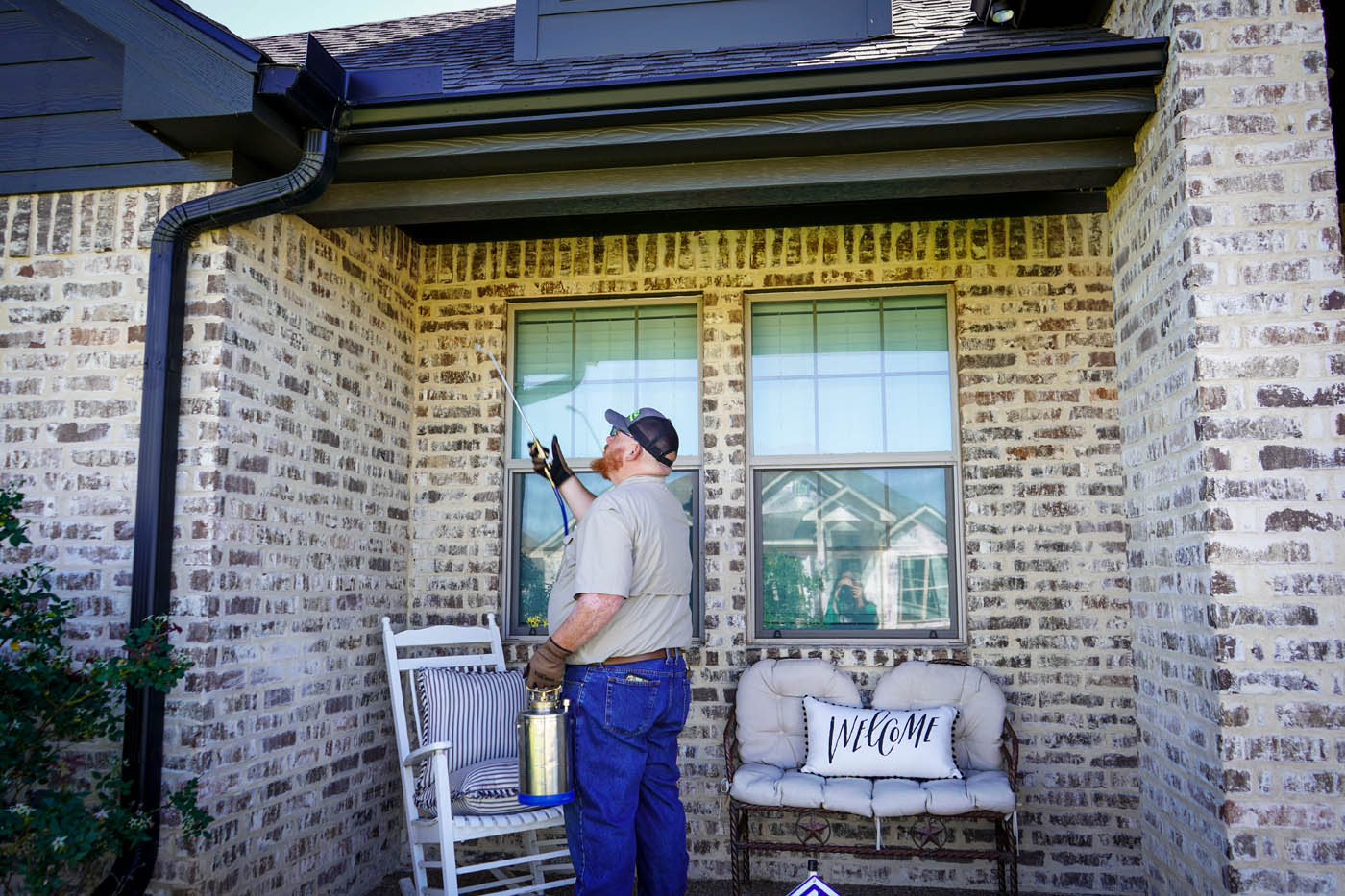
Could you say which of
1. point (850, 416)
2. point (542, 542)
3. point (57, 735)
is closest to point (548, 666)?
point (57, 735)

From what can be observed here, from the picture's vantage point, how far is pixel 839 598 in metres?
5.20

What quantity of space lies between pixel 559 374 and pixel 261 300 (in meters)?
1.80

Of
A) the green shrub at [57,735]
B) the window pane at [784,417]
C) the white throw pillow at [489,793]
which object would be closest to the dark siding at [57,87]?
the green shrub at [57,735]

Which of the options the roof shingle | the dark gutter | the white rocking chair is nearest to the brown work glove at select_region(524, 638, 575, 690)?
the white rocking chair

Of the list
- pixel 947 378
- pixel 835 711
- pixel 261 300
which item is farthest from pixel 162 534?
pixel 947 378

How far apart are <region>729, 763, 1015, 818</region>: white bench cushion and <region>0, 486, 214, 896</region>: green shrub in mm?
2252

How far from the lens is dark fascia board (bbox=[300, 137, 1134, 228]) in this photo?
4.07 m

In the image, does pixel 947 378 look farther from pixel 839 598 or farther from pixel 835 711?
pixel 835 711

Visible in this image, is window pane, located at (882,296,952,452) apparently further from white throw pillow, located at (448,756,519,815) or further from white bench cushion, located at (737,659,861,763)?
white throw pillow, located at (448,756,519,815)

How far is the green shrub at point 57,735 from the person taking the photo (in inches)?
119

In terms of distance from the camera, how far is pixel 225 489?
3.88m

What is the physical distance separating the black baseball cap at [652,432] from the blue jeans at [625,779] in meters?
0.76

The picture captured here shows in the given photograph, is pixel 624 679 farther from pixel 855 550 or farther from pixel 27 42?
pixel 27 42

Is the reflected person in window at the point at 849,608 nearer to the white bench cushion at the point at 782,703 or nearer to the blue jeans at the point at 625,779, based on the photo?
the white bench cushion at the point at 782,703
